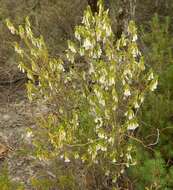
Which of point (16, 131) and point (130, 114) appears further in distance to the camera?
point (16, 131)

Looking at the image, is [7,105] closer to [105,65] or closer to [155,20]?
[155,20]

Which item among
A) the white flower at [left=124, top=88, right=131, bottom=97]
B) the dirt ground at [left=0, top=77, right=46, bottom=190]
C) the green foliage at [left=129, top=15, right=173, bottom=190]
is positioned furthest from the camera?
the dirt ground at [left=0, top=77, right=46, bottom=190]

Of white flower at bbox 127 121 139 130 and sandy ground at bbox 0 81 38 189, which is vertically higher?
sandy ground at bbox 0 81 38 189

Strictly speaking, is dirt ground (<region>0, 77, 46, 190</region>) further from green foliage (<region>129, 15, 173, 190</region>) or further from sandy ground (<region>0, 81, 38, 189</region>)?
green foliage (<region>129, 15, 173, 190</region>)

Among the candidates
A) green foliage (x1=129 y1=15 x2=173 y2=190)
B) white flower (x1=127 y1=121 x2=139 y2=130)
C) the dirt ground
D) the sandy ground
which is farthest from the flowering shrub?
the sandy ground

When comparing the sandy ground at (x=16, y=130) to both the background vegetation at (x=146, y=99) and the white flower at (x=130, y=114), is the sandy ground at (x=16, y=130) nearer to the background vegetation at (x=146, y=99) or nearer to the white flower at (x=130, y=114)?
the background vegetation at (x=146, y=99)

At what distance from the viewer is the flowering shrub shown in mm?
3307

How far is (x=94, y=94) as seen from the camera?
3547 millimetres

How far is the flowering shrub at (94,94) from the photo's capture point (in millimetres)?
3307

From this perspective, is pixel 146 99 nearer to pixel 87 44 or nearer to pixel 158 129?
pixel 158 129

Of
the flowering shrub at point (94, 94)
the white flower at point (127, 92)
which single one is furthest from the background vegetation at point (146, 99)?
the white flower at point (127, 92)

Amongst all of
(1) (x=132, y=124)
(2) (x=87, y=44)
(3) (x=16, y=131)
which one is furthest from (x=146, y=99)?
(3) (x=16, y=131)

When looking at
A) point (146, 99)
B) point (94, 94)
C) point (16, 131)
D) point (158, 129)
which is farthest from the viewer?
point (16, 131)

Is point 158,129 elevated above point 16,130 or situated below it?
below
